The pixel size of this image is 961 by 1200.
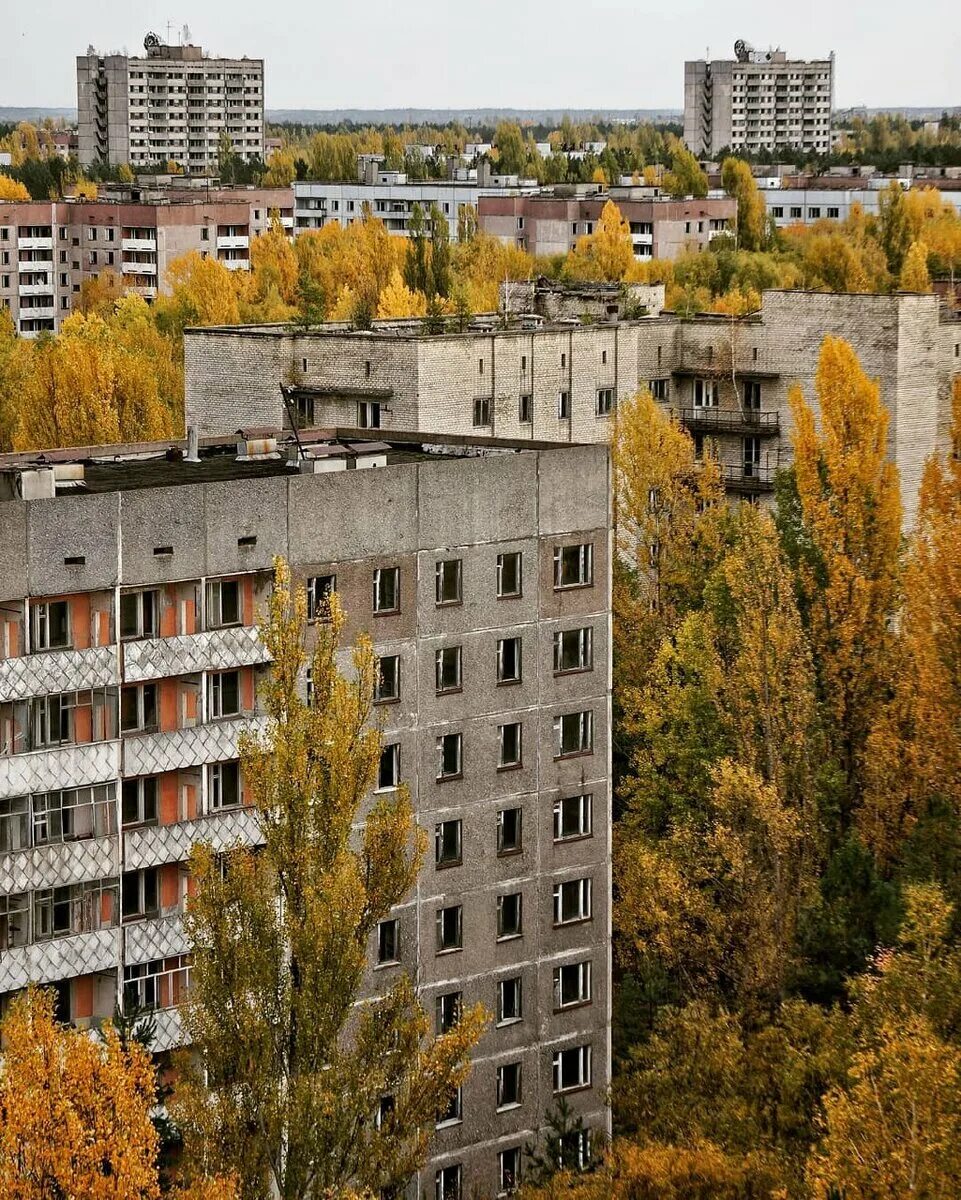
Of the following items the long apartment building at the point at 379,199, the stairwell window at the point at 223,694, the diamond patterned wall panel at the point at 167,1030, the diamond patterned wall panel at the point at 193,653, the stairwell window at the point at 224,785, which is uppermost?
the long apartment building at the point at 379,199

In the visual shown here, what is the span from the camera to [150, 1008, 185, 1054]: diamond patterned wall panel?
899 inches

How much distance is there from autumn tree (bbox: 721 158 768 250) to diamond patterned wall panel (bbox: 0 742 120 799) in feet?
243

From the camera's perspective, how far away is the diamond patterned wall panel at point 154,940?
23.0 metres

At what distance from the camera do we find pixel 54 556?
21984 mm

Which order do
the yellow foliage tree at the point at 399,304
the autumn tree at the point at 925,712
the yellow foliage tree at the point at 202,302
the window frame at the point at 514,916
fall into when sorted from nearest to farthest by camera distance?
the window frame at the point at 514,916, the autumn tree at the point at 925,712, the yellow foliage tree at the point at 399,304, the yellow foliage tree at the point at 202,302

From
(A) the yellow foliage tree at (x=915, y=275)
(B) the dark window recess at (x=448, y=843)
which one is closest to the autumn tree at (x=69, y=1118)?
(B) the dark window recess at (x=448, y=843)

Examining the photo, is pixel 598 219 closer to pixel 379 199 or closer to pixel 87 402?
pixel 379 199

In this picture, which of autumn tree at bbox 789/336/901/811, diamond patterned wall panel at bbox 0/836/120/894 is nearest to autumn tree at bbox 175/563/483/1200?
diamond patterned wall panel at bbox 0/836/120/894

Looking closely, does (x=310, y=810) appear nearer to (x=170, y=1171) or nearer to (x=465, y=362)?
(x=170, y=1171)

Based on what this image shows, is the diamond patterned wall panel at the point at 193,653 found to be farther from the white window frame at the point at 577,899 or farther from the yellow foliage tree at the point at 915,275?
the yellow foliage tree at the point at 915,275

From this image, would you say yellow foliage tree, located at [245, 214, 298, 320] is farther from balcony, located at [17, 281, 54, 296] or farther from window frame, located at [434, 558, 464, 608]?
window frame, located at [434, 558, 464, 608]

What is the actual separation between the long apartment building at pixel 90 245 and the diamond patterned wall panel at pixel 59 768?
6739 cm

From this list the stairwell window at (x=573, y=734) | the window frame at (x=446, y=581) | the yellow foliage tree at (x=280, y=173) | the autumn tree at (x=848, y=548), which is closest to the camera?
the window frame at (x=446, y=581)

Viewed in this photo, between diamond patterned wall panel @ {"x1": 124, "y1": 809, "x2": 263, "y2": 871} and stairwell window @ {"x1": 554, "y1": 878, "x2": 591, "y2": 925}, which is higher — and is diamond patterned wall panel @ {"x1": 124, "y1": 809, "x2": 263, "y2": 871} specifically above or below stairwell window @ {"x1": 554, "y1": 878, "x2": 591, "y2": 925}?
above
